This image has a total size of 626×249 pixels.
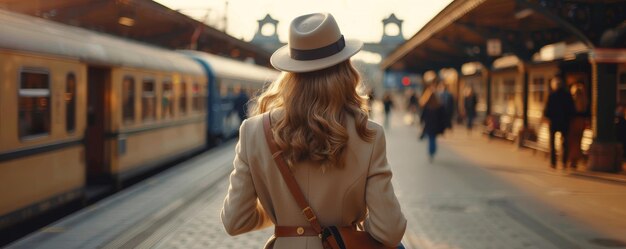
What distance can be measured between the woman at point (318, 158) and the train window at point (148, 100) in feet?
34.4

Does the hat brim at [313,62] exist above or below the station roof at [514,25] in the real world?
below

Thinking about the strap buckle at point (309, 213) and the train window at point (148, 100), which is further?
the train window at point (148, 100)

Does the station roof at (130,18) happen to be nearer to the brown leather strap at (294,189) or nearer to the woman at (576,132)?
the brown leather strap at (294,189)

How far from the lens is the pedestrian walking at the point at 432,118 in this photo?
49.0 feet

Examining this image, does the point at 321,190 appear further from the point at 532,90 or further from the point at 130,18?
the point at 532,90

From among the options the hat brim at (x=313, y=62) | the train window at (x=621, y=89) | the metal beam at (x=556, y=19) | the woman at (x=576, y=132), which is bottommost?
the woman at (x=576, y=132)

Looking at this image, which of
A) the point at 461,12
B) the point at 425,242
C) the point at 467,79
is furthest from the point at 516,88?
the point at 425,242

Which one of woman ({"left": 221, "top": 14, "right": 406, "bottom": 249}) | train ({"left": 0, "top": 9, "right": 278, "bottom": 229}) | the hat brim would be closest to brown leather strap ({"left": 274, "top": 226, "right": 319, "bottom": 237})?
woman ({"left": 221, "top": 14, "right": 406, "bottom": 249})

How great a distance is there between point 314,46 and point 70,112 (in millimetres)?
7218

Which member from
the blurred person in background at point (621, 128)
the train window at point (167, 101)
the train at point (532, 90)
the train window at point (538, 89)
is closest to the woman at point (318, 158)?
the train at point (532, 90)

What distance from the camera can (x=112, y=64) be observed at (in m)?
10.7

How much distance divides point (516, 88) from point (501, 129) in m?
1.51

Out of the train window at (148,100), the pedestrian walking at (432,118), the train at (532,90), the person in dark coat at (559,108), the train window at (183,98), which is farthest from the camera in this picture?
the train window at (183,98)

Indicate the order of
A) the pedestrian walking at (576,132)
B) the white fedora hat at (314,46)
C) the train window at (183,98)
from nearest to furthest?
the white fedora hat at (314,46)
the pedestrian walking at (576,132)
the train window at (183,98)
